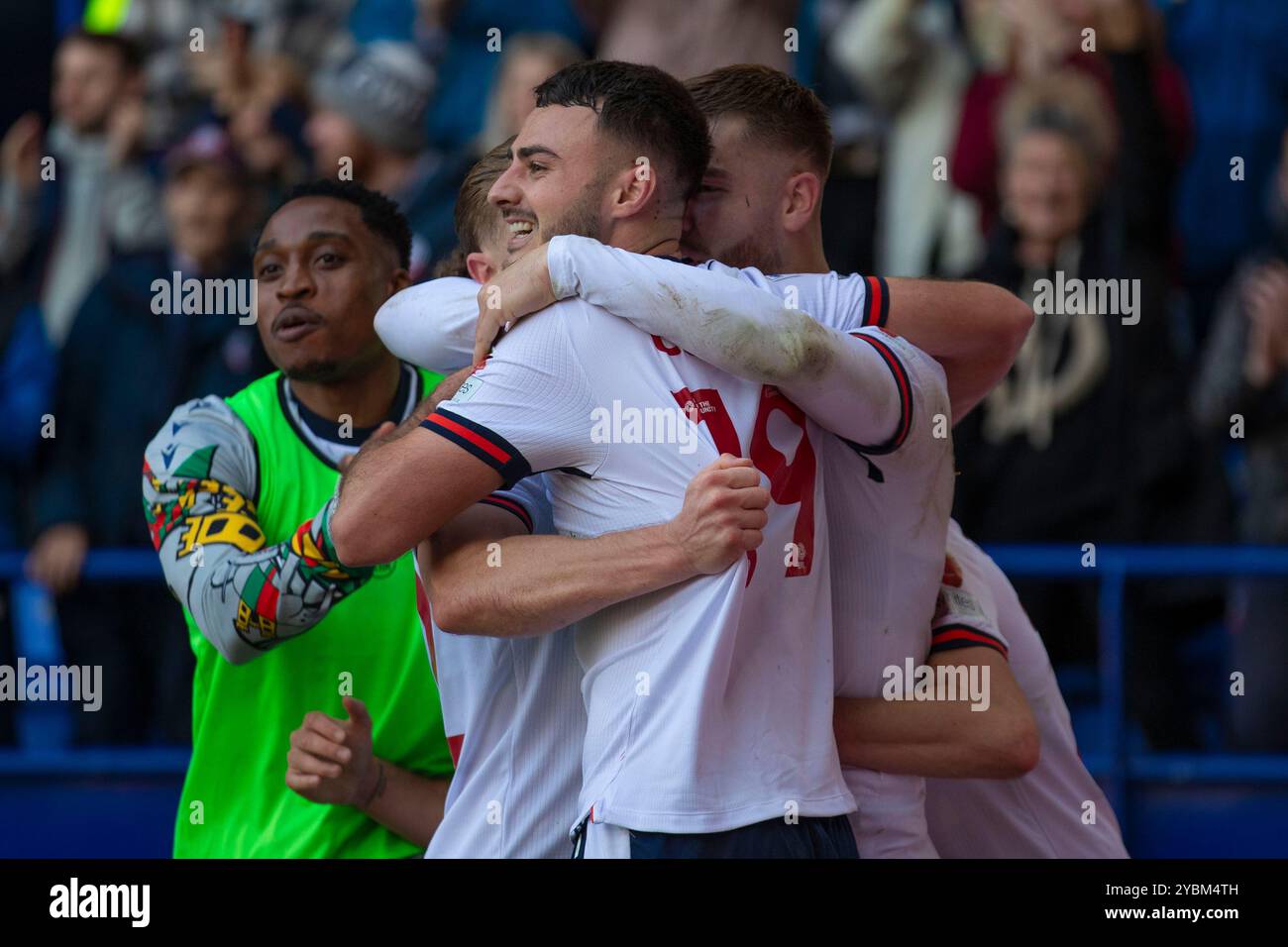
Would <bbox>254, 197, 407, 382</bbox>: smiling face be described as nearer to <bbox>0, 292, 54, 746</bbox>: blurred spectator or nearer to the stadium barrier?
the stadium barrier

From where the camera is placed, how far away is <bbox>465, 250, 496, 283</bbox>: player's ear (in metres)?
2.87

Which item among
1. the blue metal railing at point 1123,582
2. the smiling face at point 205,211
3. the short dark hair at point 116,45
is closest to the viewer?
the blue metal railing at point 1123,582

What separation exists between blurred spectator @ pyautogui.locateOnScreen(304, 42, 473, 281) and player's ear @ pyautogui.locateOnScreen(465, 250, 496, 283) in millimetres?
2730

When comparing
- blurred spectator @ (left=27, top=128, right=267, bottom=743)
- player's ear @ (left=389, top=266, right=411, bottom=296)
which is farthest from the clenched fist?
blurred spectator @ (left=27, top=128, right=267, bottom=743)

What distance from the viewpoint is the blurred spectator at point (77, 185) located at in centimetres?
571

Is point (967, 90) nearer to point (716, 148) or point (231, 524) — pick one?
point (716, 148)

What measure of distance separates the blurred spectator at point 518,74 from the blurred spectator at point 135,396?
0.83m

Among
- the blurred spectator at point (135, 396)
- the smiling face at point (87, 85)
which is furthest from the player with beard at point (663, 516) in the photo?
the smiling face at point (87, 85)

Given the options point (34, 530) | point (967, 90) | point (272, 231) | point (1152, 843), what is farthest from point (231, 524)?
point (967, 90)

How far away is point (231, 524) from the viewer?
296 centimetres

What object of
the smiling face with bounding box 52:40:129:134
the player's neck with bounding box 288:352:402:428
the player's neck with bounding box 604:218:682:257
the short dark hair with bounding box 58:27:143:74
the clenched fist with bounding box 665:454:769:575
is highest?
the short dark hair with bounding box 58:27:143:74

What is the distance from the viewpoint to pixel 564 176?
255 centimetres

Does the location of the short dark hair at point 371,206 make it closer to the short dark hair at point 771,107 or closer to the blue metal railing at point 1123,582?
the short dark hair at point 771,107

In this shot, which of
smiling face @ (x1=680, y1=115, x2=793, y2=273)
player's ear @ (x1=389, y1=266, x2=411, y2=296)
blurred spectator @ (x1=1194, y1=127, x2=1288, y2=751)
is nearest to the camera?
smiling face @ (x1=680, y1=115, x2=793, y2=273)
